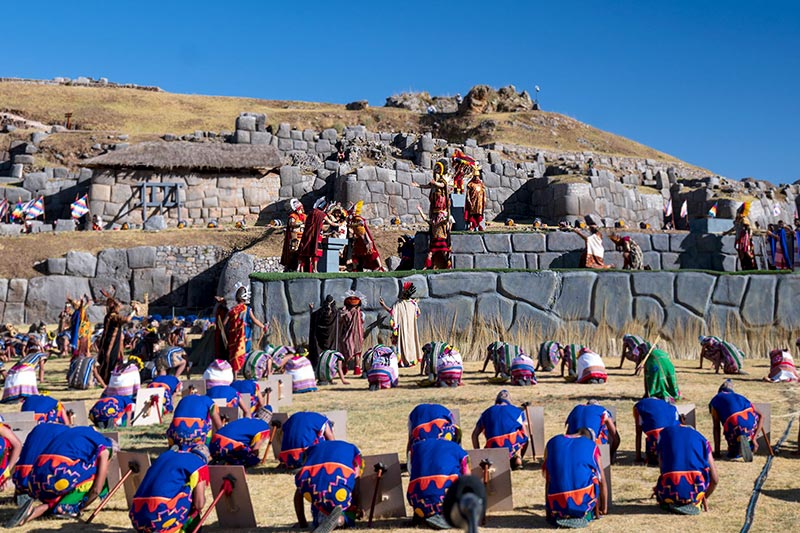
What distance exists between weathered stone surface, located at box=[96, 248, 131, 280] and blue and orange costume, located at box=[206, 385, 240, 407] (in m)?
18.8

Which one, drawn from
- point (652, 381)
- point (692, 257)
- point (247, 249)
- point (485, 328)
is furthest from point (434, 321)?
point (247, 249)

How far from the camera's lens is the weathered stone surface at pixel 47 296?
84.0 feet

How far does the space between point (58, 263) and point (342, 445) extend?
2252 cm

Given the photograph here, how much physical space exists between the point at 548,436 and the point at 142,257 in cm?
2034

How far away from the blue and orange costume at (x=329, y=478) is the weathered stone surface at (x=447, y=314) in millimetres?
9694

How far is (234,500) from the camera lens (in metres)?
6.56

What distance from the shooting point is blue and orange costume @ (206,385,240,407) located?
934cm

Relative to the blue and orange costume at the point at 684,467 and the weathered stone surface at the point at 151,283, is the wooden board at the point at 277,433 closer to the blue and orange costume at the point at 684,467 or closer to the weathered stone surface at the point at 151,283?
the blue and orange costume at the point at 684,467

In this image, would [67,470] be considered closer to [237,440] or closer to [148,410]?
[237,440]

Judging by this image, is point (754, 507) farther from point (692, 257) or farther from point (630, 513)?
point (692, 257)

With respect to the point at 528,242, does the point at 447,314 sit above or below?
below

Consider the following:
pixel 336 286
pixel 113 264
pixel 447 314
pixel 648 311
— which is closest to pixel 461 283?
pixel 447 314

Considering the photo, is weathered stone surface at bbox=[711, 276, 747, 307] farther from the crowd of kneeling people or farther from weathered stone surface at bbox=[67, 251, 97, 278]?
weathered stone surface at bbox=[67, 251, 97, 278]

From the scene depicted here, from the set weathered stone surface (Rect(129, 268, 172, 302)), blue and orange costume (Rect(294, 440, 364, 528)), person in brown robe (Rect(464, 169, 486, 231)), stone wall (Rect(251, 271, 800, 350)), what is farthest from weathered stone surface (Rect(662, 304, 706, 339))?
weathered stone surface (Rect(129, 268, 172, 302))
